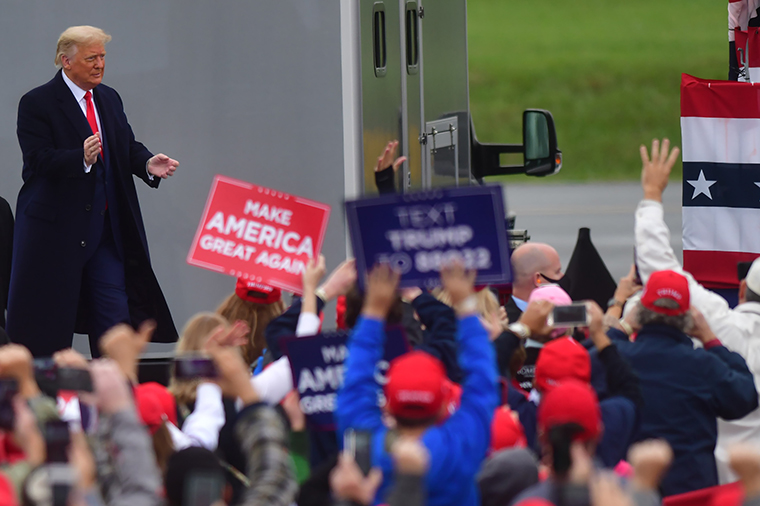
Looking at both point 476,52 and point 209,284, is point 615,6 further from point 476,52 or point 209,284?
point 209,284

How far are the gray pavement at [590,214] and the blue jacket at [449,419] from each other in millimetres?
12228

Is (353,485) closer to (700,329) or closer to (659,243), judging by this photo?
(700,329)

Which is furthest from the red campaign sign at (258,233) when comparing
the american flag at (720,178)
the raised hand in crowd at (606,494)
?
the american flag at (720,178)

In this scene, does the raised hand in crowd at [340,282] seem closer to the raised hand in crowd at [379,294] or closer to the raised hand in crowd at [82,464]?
the raised hand in crowd at [379,294]

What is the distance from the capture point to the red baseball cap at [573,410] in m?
3.24

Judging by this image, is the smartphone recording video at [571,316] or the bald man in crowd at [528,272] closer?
the smartphone recording video at [571,316]

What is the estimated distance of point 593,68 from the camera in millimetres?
40469

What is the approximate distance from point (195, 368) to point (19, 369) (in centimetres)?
49

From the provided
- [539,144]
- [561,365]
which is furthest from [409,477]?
[539,144]

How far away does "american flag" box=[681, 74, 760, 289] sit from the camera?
24.2ft

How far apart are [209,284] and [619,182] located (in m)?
28.6

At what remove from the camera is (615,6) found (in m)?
44.1

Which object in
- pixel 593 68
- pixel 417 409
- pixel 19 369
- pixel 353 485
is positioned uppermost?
pixel 593 68

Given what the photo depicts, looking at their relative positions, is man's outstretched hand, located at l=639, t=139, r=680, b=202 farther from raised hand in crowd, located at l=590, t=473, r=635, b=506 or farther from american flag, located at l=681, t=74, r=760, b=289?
raised hand in crowd, located at l=590, t=473, r=635, b=506
